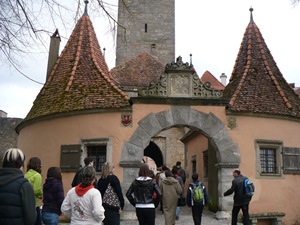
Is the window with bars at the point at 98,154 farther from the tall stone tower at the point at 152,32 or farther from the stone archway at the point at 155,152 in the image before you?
the tall stone tower at the point at 152,32

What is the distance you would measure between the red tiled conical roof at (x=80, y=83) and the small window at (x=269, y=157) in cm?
423

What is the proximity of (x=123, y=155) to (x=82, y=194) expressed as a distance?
22.0 feet

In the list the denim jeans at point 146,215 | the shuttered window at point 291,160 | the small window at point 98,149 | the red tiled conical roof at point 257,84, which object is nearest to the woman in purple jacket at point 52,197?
the denim jeans at point 146,215

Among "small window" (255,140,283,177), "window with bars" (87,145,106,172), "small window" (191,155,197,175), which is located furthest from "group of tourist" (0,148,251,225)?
"small window" (191,155,197,175)

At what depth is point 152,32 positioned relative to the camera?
28.8m

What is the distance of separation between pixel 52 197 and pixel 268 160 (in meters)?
7.85

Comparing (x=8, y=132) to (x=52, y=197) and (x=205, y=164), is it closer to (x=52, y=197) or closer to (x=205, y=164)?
(x=205, y=164)

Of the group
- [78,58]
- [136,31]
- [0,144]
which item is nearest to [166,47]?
[136,31]

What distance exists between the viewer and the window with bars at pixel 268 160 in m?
12.2

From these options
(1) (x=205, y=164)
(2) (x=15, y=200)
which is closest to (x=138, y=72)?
(1) (x=205, y=164)

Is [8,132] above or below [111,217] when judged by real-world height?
above

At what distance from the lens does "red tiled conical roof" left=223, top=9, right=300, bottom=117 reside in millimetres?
12391

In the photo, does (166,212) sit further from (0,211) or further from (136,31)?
(136,31)

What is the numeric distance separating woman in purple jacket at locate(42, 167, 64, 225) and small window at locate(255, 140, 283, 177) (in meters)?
7.30
